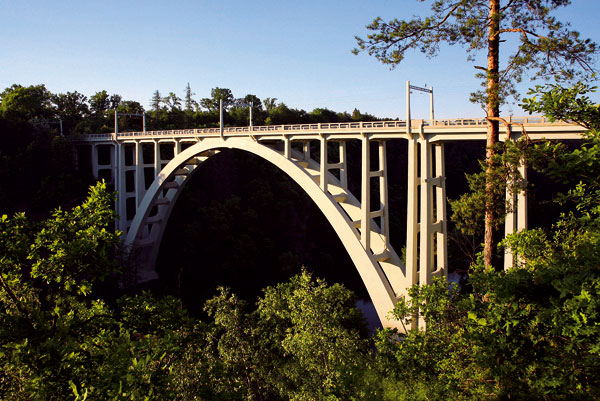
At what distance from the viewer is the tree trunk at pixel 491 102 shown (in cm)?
868

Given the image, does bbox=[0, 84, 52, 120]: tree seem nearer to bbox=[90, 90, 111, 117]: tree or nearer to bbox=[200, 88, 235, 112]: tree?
bbox=[90, 90, 111, 117]: tree

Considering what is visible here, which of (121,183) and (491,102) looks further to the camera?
(121,183)

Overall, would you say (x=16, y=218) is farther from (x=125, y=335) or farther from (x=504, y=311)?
(x=504, y=311)

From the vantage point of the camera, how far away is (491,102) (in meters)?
8.82

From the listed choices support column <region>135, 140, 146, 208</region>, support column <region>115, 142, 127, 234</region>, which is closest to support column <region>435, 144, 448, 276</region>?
support column <region>135, 140, 146, 208</region>

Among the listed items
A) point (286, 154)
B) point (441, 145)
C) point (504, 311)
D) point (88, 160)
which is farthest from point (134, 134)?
point (504, 311)

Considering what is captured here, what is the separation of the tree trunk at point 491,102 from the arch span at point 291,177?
4439 mm

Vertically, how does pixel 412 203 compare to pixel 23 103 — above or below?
below

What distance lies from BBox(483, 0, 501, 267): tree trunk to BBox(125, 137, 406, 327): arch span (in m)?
4.44

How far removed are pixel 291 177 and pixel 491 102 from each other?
16.9 metres

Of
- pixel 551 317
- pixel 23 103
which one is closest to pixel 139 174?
pixel 23 103

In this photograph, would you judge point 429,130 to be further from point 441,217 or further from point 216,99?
point 216,99

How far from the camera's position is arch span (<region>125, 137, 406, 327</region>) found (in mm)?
16891

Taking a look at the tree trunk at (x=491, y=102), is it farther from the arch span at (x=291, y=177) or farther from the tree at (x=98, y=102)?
the tree at (x=98, y=102)
